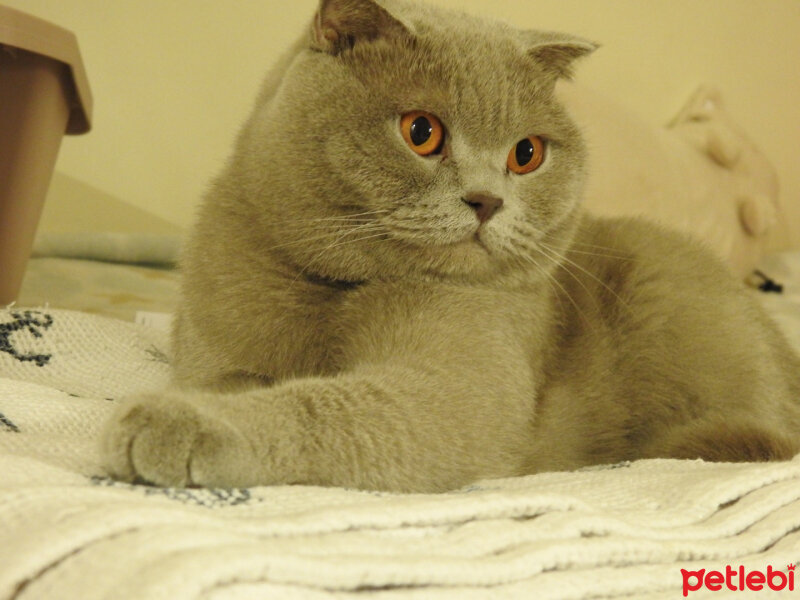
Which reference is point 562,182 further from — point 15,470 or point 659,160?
point 659,160

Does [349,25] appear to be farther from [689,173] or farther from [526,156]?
[689,173]

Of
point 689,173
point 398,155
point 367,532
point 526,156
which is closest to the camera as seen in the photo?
point 367,532

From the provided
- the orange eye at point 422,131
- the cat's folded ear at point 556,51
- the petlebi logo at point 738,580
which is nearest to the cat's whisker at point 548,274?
the orange eye at point 422,131

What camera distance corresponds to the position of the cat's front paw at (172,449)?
587 mm

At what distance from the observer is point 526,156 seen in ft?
3.16

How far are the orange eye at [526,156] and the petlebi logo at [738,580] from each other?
0.53m

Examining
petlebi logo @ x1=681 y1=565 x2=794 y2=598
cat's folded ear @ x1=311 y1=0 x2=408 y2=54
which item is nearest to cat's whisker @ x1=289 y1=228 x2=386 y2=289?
cat's folded ear @ x1=311 y1=0 x2=408 y2=54

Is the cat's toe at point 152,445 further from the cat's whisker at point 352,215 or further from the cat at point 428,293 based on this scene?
the cat's whisker at point 352,215

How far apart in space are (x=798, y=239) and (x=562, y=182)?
2695 millimetres

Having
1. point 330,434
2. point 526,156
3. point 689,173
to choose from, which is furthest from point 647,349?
point 689,173

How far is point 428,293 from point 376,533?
0.42 metres

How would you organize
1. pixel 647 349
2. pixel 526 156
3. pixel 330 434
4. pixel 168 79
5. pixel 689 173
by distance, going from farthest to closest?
pixel 689 173, pixel 168 79, pixel 647 349, pixel 526 156, pixel 330 434

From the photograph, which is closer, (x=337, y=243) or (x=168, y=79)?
(x=337, y=243)

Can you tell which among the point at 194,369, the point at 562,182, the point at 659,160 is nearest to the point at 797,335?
the point at 659,160
